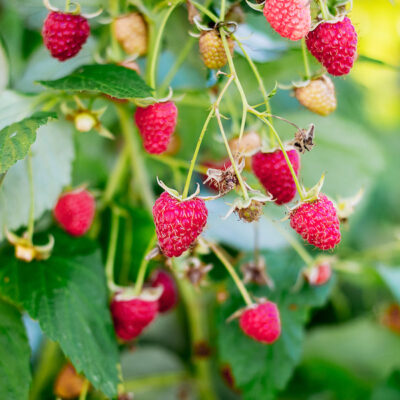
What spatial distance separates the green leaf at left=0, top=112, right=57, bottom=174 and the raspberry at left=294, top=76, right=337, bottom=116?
0.96 ft

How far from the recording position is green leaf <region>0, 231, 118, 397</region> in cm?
67

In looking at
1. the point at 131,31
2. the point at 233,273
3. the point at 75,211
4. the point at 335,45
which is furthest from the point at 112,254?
the point at 335,45

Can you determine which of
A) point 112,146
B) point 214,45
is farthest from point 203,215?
point 112,146

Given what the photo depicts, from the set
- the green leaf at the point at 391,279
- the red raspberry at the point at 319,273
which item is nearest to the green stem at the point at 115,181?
the red raspberry at the point at 319,273

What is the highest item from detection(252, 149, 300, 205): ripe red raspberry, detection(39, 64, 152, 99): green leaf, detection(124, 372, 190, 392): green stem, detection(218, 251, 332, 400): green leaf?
detection(39, 64, 152, 99): green leaf

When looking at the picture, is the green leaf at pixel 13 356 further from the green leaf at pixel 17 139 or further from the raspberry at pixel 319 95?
the raspberry at pixel 319 95

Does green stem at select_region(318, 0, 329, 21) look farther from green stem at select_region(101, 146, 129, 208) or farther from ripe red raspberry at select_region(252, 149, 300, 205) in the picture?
green stem at select_region(101, 146, 129, 208)

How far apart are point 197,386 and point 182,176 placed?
412 mm

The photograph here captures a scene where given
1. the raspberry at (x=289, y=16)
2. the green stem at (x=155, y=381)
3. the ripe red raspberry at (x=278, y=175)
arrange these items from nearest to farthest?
the raspberry at (x=289, y=16)
the ripe red raspberry at (x=278, y=175)
the green stem at (x=155, y=381)

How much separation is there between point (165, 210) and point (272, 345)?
358 millimetres

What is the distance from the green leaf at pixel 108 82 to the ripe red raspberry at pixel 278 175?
0.52 feet

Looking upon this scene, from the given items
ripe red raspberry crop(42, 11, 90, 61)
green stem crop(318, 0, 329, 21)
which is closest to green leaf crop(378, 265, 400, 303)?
green stem crop(318, 0, 329, 21)

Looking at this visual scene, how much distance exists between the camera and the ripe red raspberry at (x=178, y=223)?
0.54m

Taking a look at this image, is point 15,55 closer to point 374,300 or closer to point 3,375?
point 3,375
